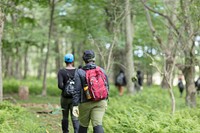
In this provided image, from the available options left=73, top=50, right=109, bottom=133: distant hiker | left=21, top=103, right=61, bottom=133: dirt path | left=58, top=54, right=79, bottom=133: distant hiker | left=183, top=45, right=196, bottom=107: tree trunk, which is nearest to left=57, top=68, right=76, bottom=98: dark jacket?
left=58, top=54, right=79, bottom=133: distant hiker

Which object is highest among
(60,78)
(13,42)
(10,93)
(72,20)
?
(72,20)

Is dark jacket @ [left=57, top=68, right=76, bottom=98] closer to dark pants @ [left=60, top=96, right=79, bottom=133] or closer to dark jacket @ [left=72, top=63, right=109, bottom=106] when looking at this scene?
dark pants @ [left=60, top=96, right=79, bottom=133]

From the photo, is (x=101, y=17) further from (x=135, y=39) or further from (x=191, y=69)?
(x=191, y=69)

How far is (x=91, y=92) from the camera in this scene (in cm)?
600

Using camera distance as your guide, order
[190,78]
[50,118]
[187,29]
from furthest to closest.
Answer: [190,78] → [50,118] → [187,29]

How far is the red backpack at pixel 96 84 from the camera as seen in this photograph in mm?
5988

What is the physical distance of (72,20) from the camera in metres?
19.8

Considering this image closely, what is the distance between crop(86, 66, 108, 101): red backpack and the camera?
599cm

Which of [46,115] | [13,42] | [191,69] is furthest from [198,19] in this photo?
[13,42]

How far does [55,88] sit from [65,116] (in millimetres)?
14236

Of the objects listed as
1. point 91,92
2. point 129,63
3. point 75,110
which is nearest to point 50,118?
point 75,110

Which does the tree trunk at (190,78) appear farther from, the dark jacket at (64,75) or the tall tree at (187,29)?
the dark jacket at (64,75)

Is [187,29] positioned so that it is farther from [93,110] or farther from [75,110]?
[75,110]

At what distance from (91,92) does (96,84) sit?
0.17m
